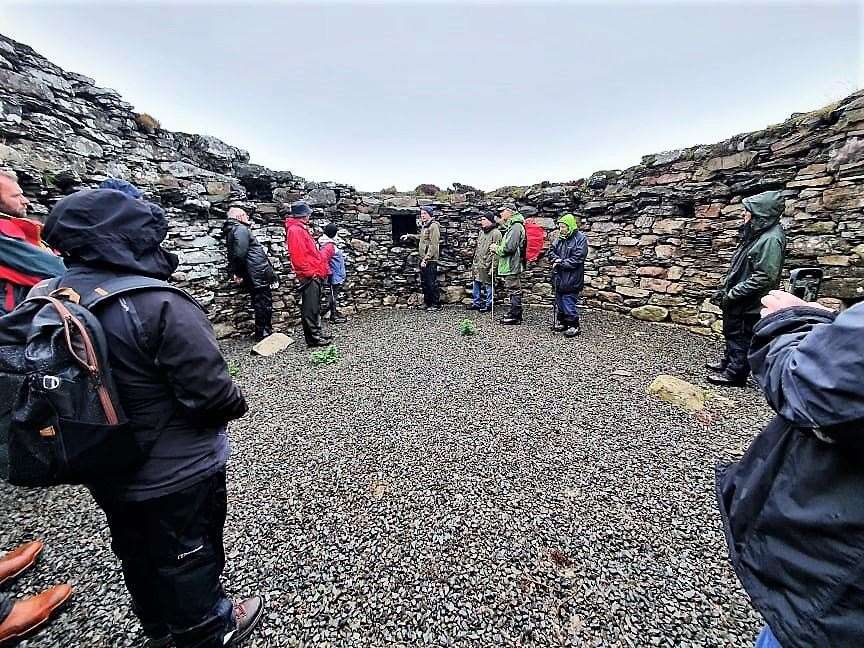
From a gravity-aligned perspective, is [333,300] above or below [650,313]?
above

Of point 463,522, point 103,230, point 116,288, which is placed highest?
point 103,230

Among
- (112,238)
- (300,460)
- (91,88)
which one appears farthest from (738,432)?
(91,88)

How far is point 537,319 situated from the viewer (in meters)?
8.10

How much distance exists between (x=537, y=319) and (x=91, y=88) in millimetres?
10265

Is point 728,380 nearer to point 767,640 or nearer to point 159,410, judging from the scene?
point 767,640

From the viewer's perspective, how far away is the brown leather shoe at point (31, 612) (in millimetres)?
1729

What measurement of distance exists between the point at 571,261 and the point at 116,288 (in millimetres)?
6398

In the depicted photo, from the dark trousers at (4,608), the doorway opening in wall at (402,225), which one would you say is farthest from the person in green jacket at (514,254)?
the dark trousers at (4,608)

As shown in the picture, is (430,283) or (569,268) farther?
(430,283)

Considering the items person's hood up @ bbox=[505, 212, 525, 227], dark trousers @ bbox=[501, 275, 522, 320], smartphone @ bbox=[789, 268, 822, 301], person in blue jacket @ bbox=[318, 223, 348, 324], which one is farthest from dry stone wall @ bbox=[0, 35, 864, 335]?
smartphone @ bbox=[789, 268, 822, 301]

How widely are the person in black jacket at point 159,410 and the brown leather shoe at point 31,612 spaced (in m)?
0.79

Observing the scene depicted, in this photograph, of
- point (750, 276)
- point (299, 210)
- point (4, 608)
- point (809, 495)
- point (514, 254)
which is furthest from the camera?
point (514, 254)

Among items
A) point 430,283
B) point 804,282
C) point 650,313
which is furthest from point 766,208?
point 430,283

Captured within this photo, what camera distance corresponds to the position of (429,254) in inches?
350
